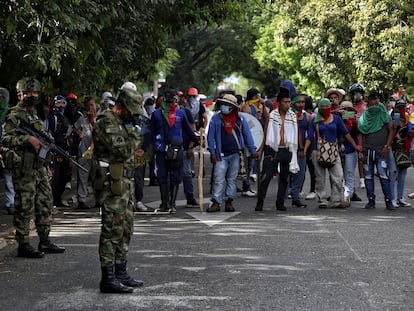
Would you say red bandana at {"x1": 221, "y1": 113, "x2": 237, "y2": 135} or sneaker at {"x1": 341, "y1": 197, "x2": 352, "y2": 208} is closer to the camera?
red bandana at {"x1": 221, "y1": 113, "x2": 237, "y2": 135}

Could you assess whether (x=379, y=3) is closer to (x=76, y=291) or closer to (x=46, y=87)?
(x=46, y=87)

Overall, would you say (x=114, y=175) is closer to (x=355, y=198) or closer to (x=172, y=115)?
(x=172, y=115)

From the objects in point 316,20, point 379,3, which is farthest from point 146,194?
point 316,20

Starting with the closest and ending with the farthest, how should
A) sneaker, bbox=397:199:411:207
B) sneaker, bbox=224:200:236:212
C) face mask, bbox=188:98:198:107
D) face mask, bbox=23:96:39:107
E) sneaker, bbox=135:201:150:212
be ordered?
face mask, bbox=23:96:39:107, sneaker, bbox=224:200:236:212, sneaker, bbox=135:201:150:212, sneaker, bbox=397:199:411:207, face mask, bbox=188:98:198:107

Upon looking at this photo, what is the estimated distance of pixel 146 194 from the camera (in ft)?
48.4

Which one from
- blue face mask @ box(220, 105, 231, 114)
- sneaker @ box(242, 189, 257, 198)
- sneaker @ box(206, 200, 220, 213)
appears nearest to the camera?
blue face mask @ box(220, 105, 231, 114)

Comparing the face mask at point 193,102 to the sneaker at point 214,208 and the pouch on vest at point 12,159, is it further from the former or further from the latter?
the pouch on vest at point 12,159

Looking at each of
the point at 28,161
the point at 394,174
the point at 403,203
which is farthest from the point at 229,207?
the point at 28,161

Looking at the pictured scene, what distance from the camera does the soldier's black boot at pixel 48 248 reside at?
8.59 meters

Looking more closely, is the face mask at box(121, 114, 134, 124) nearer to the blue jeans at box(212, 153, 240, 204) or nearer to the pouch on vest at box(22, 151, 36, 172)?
the pouch on vest at box(22, 151, 36, 172)

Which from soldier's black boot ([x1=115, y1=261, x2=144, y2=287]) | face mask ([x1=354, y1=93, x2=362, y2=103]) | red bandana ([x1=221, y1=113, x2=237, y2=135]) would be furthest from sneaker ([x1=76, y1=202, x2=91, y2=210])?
soldier's black boot ([x1=115, y1=261, x2=144, y2=287])

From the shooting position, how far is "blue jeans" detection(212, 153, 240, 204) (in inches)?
468

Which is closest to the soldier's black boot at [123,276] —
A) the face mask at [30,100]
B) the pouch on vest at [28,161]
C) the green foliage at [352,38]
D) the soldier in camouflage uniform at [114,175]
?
the soldier in camouflage uniform at [114,175]

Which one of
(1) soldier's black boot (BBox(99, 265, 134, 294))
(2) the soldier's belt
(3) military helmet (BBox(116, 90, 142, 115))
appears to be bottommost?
(1) soldier's black boot (BBox(99, 265, 134, 294))
